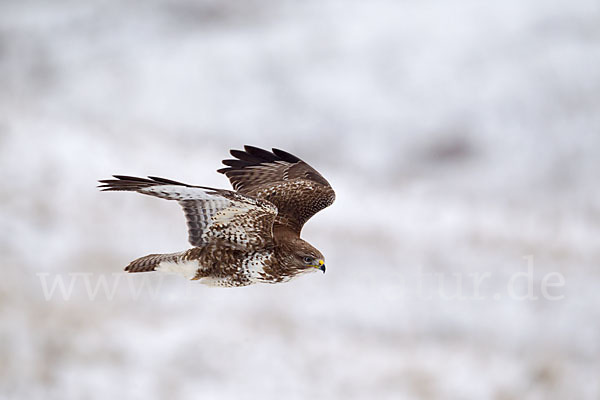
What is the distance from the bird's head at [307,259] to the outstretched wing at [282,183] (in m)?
0.73

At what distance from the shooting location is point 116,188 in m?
4.54

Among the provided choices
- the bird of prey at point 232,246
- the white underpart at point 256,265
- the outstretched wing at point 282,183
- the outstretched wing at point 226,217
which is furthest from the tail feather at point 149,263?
the outstretched wing at point 282,183

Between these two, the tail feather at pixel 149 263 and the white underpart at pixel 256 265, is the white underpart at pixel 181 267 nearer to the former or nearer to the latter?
the tail feather at pixel 149 263

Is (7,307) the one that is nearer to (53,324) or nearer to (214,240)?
(53,324)

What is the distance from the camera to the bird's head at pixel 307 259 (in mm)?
5160

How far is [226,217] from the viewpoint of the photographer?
17.0 feet

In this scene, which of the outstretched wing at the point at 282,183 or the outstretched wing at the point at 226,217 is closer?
the outstretched wing at the point at 226,217

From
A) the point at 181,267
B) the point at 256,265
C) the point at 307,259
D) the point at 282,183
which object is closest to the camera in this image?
the point at 307,259

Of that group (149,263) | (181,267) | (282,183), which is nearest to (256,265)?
(181,267)

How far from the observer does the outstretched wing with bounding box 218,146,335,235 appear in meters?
6.23

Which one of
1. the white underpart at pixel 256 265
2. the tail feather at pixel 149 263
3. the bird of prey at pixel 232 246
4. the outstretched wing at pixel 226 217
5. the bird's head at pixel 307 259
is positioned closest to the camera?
the outstretched wing at pixel 226 217

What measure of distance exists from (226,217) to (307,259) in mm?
667

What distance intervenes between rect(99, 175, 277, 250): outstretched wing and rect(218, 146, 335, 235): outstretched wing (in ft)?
2.15

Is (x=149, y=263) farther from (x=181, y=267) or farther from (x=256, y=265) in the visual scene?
(x=256, y=265)
